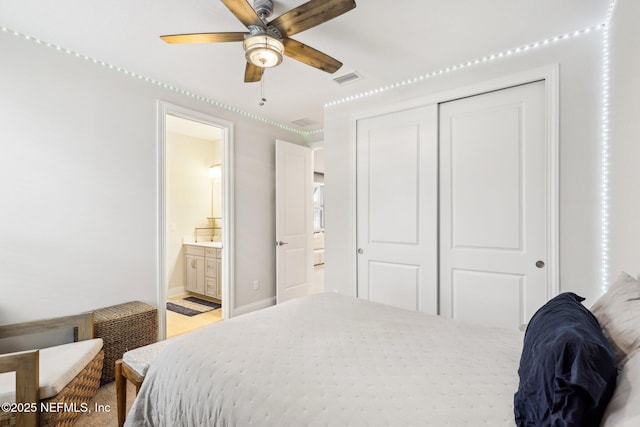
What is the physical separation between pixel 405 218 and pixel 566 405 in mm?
2338

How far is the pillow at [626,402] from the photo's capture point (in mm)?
604

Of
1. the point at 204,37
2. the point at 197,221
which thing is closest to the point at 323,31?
the point at 204,37

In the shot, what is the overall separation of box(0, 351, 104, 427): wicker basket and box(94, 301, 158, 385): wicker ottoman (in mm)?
141

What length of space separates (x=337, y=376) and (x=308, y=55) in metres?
1.81

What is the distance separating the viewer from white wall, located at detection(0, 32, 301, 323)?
83.3 inches

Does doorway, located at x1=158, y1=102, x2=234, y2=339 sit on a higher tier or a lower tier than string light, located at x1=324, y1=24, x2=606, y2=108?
lower

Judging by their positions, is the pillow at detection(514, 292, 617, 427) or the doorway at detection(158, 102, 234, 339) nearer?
the pillow at detection(514, 292, 617, 427)

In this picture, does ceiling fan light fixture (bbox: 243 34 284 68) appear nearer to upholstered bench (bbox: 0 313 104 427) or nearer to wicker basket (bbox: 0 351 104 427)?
upholstered bench (bbox: 0 313 104 427)

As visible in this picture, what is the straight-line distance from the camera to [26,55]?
85.8 inches

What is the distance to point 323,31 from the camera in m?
2.10

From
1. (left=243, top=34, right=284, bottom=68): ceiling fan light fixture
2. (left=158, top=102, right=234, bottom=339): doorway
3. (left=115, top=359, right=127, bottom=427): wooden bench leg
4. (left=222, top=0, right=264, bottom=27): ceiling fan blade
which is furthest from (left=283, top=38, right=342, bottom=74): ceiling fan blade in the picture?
(left=115, top=359, right=127, bottom=427): wooden bench leg

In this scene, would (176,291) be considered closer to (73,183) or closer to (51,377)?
(73,183)

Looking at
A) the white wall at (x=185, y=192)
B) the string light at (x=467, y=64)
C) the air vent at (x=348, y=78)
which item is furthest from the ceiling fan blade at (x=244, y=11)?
the white wall at (x=185, y=192)

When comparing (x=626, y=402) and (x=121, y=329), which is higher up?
(x=626, y=402)
